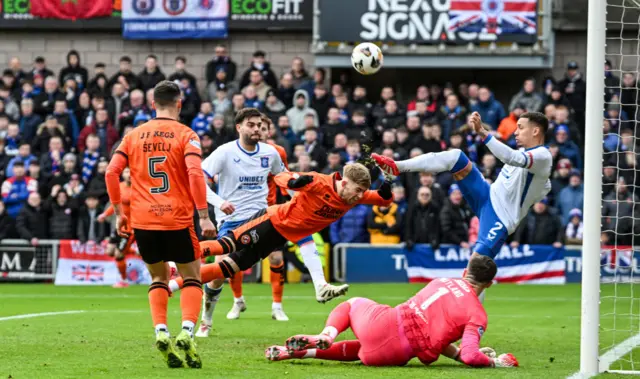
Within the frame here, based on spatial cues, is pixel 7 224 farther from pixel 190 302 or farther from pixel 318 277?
pixel 190 302

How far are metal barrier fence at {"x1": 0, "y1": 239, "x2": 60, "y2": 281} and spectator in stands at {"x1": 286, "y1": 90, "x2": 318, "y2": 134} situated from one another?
18.0 ft

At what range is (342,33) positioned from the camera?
88.2ft

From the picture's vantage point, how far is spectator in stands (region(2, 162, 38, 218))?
2345cm

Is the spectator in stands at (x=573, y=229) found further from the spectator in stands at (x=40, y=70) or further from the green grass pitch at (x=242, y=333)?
the spectator in stands at (x=40, y=70)

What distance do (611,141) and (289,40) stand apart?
8.72 m

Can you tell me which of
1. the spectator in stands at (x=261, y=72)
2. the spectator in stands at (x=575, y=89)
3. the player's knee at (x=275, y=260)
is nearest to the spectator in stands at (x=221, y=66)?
the spectator in stands at (x=261, y=72)

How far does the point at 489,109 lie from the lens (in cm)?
2455

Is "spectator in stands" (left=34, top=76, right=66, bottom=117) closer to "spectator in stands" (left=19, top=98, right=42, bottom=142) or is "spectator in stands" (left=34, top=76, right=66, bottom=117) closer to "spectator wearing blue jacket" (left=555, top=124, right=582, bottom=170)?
"spectator in stands" (left=19, top=98, right=42, bottom=142)

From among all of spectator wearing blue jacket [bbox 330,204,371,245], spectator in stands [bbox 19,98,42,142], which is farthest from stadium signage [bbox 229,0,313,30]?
spectator wearing blue jacket [bbox 330,204,371,245]

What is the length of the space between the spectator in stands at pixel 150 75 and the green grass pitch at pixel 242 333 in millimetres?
6039

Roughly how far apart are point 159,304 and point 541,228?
14.1 m

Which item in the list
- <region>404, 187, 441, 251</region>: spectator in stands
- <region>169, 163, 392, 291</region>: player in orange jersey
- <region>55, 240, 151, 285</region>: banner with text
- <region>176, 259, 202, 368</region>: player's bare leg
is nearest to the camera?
<region>176, 259, 202, 368</region>: player's bare leg

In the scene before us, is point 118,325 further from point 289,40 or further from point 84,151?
point 289,40

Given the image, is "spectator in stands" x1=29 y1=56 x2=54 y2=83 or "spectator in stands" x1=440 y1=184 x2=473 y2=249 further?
"spectator in stands" x1=29 y1=56 x2=54 y2=83
